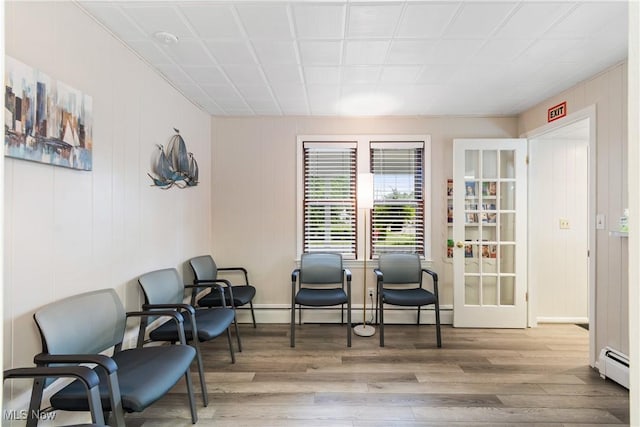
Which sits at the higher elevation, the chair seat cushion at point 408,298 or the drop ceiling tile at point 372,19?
the drop ceiling tile at point 372,19

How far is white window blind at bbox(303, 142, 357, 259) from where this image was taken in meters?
3.82

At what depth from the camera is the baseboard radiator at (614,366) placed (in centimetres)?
234

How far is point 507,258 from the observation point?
3.62 meters

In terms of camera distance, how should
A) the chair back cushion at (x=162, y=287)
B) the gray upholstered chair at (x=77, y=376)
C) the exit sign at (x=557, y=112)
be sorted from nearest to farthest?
1. the gray upholstered chair at (x=77, y=376)
2. the chair back cushion at (x=162, y=287)
3. the exit sign at (x=557, y=112)

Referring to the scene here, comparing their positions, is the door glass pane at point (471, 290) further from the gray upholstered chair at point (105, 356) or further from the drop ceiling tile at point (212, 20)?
the drop ceiling tile at point (212, 20)

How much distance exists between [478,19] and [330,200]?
234 cm

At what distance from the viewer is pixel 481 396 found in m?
2.26

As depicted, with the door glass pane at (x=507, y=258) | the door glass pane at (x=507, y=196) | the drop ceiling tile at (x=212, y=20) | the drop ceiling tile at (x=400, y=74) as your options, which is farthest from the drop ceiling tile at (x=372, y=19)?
the door glass pane at (x=507, y=258)

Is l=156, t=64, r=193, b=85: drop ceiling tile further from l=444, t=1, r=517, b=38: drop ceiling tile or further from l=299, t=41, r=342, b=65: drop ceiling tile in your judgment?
l=444, t=1, r=517, b=38: drop ceiling tile

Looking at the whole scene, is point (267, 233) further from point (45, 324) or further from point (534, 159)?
point (534, 159)

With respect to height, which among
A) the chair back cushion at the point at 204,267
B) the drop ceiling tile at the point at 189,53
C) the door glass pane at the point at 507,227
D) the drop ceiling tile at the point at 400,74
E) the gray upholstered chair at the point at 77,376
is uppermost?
the drop ceiling tile at the point at 189,53

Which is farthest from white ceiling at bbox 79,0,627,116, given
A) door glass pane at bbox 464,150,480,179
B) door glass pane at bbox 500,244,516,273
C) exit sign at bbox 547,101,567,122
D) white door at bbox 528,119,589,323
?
door glass pane at bbox 500,244,516,273

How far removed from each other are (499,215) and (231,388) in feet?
10.9

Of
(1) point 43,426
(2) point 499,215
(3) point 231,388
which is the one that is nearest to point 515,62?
(2) point 499,215
